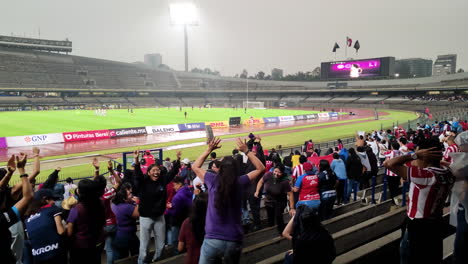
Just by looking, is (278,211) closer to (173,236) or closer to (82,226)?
(173,236)

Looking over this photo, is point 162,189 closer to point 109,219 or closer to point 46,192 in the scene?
point 109,219

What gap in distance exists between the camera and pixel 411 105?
252ft

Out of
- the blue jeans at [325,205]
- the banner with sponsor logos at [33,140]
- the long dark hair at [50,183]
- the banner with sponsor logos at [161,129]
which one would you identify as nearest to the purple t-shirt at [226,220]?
the long dark hair at [50,183]

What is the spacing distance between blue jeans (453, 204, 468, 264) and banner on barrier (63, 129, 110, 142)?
31078 millimetres

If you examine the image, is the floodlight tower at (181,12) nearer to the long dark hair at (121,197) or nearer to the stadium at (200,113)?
the stadium at (200,113)

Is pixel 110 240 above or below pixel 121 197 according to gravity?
below

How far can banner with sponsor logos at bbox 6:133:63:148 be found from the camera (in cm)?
2708

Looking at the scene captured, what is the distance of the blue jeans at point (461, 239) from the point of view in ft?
12.9

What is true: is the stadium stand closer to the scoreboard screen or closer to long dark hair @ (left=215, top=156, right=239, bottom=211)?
the scoreboard screen

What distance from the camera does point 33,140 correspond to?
2825 centimetres

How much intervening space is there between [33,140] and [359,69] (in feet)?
256

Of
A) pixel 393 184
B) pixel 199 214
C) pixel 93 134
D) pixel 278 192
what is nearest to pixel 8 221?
pixel 199 214

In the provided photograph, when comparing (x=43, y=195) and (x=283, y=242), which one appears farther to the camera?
(x=283, y=242)

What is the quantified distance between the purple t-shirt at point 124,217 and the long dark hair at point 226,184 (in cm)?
231
